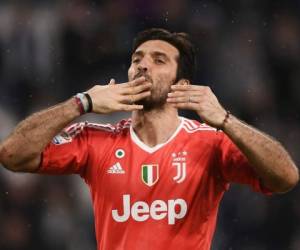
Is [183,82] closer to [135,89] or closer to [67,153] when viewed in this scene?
[135,89]

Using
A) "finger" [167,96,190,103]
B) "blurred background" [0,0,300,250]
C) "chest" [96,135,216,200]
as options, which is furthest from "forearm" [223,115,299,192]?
"blurred background" [0,0,300,250]

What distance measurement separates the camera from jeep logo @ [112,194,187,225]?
4141mm

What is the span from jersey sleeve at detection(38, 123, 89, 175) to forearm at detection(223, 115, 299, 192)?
0.84 meters

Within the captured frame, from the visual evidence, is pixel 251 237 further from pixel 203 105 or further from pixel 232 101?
pixel 203 105

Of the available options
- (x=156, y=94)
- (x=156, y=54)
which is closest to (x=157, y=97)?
(x=156, y=94)

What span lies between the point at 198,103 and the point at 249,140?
300mm

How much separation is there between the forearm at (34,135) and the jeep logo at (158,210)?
562mm

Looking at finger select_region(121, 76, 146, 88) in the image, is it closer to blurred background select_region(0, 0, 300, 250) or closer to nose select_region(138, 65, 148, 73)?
nose select_region(138, 65, 148, 73)

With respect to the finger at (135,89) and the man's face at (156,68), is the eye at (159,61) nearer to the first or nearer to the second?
the man's face at (156,68)

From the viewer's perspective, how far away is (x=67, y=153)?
422cm

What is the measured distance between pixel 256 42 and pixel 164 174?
3723 mm

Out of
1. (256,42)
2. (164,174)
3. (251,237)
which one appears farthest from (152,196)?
(256,42)

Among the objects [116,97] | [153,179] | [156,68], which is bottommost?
[153,179]

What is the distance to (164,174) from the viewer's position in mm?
4223
